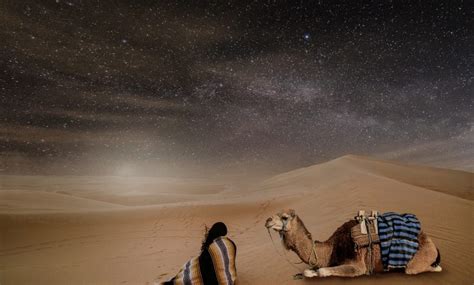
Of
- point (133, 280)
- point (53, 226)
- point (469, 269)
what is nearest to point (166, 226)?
point (53, 226)

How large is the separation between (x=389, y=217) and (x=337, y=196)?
715cm

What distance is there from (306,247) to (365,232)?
92 centimetres

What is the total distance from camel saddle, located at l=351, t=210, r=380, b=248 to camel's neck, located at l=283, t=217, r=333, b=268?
546 millimetres

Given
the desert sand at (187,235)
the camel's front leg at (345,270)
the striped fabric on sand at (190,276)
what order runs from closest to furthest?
the camel's front leg at (345,270), the striped fabric on sand at (190,276), the desert sand at (187,235)

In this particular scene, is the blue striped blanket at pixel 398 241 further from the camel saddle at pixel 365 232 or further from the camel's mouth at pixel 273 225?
the camel's mouth at pixel 273 225

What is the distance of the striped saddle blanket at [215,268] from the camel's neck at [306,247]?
0.91m

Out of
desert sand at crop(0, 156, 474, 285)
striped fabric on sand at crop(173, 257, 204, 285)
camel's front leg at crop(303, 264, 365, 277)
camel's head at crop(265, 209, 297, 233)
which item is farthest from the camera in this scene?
desert sand at crop(0, 156, 474, 285)

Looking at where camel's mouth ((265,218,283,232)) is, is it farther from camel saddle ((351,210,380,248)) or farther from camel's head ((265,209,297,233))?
camel saddle ((351,210,380,248))

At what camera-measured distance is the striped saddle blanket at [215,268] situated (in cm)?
489

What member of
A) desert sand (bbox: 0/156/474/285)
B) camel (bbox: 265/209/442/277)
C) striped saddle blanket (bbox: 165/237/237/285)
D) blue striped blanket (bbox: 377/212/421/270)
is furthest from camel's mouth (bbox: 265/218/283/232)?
blue striped blanket (bbox: 377/212/421/270)

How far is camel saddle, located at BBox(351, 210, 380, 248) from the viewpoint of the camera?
15.2ft

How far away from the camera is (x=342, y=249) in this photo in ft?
16.1

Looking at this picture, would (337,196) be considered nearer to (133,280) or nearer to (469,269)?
(469,269)

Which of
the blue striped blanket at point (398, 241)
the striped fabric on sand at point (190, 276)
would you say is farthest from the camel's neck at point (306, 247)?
the striped fabric on sand at point (190, 276)
